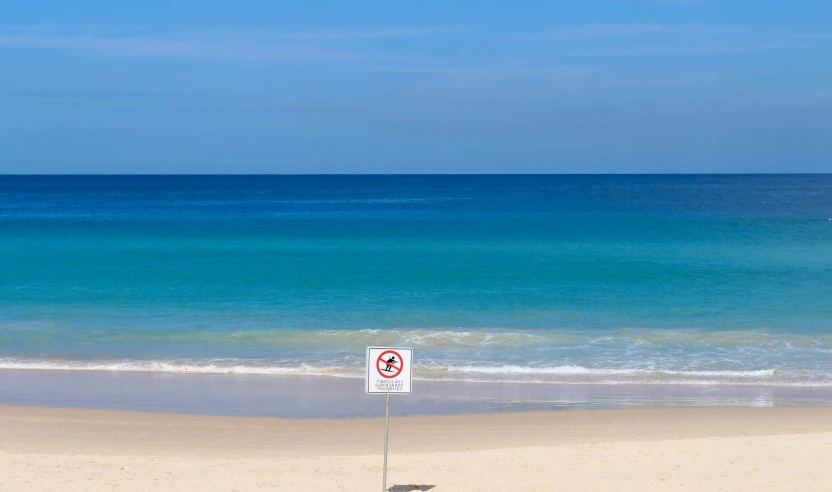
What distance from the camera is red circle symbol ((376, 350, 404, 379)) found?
7672 mm

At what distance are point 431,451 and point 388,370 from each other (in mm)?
3051

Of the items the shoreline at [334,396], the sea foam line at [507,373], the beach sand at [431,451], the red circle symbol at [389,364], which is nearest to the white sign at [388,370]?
the red circle symbol at [389,364]

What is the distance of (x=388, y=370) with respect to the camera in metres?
7.70

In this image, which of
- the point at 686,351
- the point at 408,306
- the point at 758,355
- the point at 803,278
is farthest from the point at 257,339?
the point at 803,278

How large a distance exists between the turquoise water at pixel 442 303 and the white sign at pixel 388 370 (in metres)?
7.45

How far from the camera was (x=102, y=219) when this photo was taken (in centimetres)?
5756

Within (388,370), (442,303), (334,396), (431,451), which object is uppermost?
(442,303)

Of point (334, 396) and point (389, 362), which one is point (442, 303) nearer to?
point (334, 396)

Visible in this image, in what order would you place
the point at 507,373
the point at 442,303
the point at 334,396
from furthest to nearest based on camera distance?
the point at 442,303, the point at 507,373, the point at 334,396

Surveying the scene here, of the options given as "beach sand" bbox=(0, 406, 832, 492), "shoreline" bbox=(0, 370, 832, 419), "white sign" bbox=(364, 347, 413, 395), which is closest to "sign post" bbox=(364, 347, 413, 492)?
"white sign" bbox=(364, 347, 413, 395)

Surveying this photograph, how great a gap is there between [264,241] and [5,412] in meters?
27.8

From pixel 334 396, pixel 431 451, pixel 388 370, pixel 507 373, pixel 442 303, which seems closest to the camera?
pixel 388 370

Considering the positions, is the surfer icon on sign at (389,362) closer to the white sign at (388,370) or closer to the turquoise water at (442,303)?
the white sign at (388,370)

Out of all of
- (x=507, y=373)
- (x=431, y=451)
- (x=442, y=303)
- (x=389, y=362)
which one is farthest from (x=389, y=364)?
(x=442, y=303)
